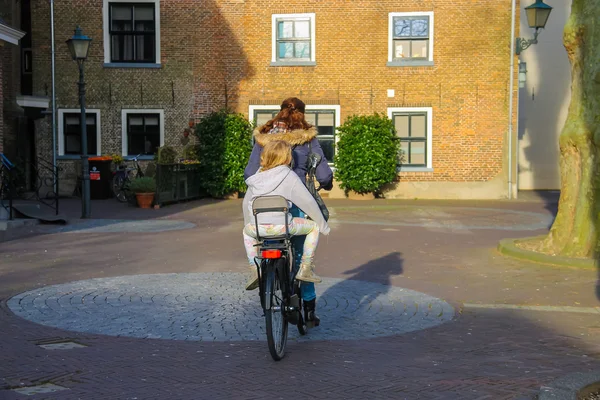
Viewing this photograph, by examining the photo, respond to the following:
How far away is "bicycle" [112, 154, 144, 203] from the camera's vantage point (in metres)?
23.3

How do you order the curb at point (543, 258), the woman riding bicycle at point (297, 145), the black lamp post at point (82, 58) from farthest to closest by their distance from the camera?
the black lamp post at point (82, 58), the curb at point (543, 258), the woman riding bicycle at point (297, 145)

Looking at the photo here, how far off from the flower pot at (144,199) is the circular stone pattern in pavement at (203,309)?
11863 millimetres

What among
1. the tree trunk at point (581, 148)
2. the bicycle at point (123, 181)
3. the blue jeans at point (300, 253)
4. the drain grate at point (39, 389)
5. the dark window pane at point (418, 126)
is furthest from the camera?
the dark window pane at point (418, 126)

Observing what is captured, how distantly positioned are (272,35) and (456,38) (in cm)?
556

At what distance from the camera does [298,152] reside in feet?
22.3

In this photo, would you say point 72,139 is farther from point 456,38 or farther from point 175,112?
point 456,38

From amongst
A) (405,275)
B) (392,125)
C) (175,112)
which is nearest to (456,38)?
(392,125)

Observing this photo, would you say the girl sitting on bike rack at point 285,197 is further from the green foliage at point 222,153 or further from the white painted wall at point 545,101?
the white painted wall at point 545,101

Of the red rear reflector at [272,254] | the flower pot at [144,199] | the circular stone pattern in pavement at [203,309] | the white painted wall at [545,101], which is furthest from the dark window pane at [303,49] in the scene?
the red rear reflector at [272,254]

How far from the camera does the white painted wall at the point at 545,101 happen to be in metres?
31.3

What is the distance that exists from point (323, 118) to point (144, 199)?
696cm

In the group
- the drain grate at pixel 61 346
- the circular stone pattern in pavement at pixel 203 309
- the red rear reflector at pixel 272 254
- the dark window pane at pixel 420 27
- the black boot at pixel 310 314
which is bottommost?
the circular stone pattern in pavement at pixel 203 309

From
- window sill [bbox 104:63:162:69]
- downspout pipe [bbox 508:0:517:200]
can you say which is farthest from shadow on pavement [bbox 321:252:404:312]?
window sill [bbox 104:63:162:69]

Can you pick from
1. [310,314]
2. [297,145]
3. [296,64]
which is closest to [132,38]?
[296,64]
